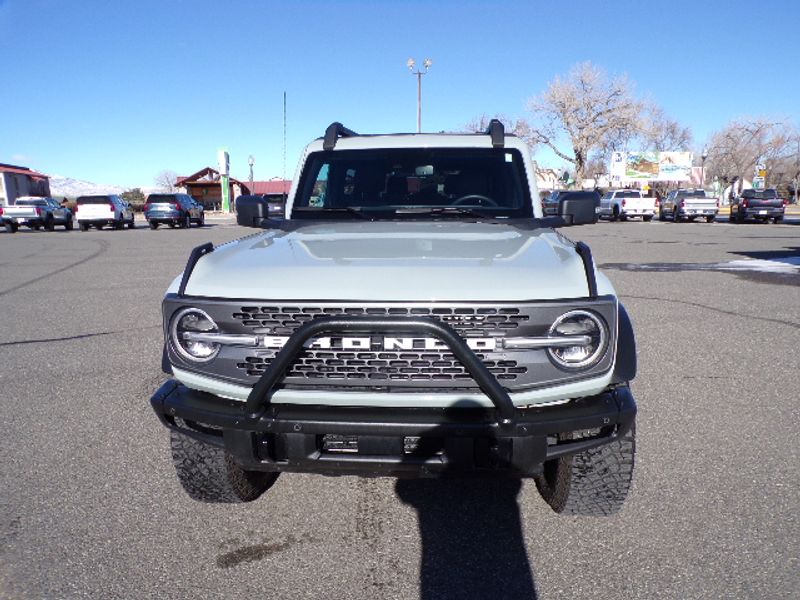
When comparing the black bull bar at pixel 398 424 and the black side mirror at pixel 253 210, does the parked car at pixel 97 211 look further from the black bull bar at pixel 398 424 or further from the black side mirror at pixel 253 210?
the black bull bar at pixel 398 424

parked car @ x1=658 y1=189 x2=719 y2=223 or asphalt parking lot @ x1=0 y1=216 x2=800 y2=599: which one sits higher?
parked car @ x1=658 y1=189 x2=719 y2=223

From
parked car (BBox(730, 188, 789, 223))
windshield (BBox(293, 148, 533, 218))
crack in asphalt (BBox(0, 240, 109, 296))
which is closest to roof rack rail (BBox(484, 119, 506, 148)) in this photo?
windshield (BBox(293, 148, 533, 218))

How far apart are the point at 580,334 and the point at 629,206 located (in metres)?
35.6

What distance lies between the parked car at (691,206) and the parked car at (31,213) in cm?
3109

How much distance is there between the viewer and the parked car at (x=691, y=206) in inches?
1262

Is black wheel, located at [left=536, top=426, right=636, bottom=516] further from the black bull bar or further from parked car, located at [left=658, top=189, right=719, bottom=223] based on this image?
parked car, located at [left=658, top=189, right=719, bottom=223]

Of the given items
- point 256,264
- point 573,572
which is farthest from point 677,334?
point 256,264

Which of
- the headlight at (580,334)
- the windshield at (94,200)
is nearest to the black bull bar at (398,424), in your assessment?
the headlight at (580,334)

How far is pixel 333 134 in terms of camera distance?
14.5ft

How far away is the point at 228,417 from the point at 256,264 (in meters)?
0.67

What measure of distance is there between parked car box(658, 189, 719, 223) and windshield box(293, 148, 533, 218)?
31.9 m

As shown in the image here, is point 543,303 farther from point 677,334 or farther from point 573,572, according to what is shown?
point 677,334

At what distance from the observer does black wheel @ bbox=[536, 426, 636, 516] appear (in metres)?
2.65

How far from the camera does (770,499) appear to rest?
122 inches
